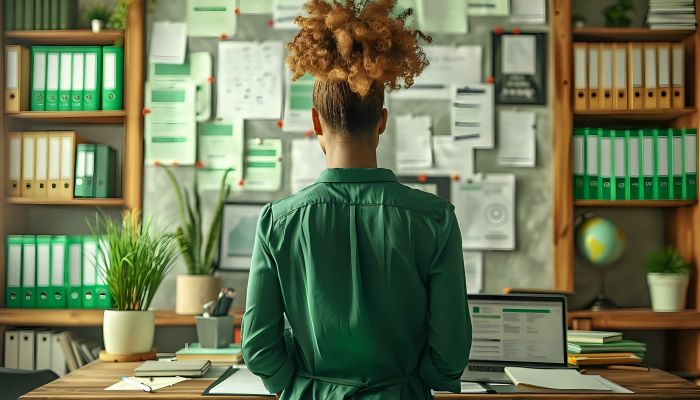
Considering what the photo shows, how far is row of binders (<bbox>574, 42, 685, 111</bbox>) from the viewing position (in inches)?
134

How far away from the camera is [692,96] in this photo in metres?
3.51

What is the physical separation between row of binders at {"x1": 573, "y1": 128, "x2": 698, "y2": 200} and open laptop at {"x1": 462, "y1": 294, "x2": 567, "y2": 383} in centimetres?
109

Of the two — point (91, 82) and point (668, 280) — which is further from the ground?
point (91, 82)

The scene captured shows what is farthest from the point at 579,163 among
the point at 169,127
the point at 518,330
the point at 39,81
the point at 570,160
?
the point at 39,81

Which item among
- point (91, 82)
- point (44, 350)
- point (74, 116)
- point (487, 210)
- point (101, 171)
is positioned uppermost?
point (91, 82)

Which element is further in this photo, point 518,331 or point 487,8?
point 487,8

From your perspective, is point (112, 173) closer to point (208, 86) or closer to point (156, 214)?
point (156, 214)

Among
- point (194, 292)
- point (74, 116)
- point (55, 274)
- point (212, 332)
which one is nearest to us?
point (212, 332)

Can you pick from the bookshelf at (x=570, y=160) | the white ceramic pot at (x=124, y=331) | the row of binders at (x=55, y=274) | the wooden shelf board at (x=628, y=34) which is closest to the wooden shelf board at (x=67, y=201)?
the row of binders at (x=55, y=274)

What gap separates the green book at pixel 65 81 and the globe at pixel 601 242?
2.32m

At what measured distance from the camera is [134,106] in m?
3.43

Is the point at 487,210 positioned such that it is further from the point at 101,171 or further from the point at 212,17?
the point at 101,171

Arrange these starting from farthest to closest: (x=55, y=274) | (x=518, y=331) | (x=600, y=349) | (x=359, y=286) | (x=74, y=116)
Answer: (x=74, y=116), (x=55, y=274), (x=600, y=349), (x=518, y=331), (x=359, y=286)

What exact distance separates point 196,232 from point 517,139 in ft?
4.78
